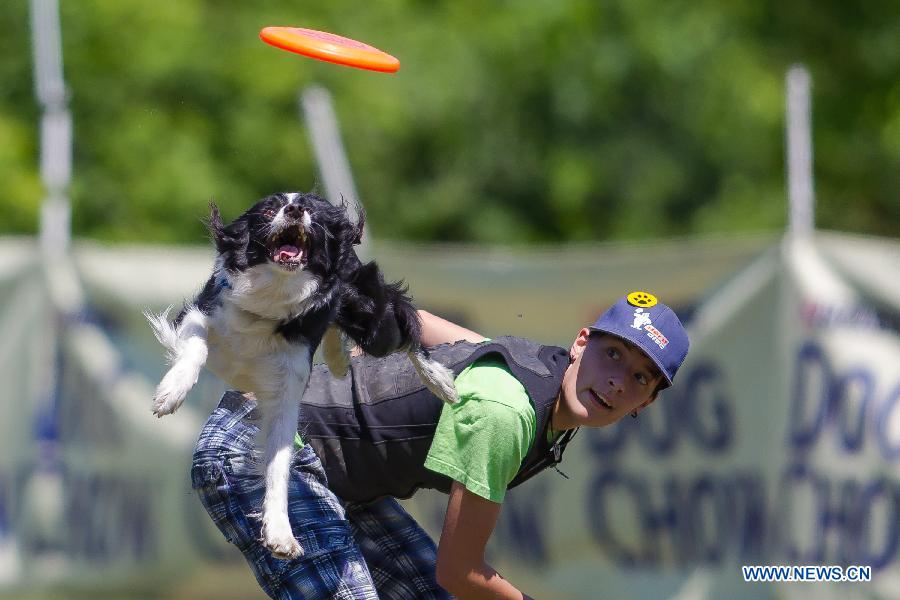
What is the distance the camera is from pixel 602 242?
14.8 metres

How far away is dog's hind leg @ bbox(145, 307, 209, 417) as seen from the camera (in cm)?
339

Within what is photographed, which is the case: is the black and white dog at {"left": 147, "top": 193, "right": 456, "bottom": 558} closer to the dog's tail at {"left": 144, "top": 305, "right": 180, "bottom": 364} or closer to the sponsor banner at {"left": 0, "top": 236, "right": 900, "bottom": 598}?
the dog's tail at {"left": 144, "top": 305, "right": 180, "bottom": 364}

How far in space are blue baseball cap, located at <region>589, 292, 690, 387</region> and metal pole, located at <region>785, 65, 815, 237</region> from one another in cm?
264

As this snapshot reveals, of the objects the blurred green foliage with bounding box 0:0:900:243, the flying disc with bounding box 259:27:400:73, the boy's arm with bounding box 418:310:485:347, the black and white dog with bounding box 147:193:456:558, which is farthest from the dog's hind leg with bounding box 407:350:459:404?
the blurred green foliage with bounding box 0:0:900:243

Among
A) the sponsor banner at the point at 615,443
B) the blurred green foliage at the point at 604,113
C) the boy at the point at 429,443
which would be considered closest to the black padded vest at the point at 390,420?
the boy at the point at 429,443

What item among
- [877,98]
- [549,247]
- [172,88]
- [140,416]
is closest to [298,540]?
[140,416]

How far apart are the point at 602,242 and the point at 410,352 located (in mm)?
11263

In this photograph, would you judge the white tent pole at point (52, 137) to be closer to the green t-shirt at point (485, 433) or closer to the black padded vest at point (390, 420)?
the black padded vest at point (390, 420)

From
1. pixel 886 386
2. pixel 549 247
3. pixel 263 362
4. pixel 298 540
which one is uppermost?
pixel 549 247

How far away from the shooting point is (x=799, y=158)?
6488 millimetres

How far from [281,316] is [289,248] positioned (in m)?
0.19

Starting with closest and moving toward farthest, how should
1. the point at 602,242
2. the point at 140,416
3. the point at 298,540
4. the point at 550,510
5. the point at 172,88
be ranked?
the point at 298,540, the point at 550,510, the point at 140,416, the point at 172,88, the point at 602,242

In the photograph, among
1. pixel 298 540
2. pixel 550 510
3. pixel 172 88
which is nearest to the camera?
pixel 298 540

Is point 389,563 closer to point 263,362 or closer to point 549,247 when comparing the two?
point 263,362
